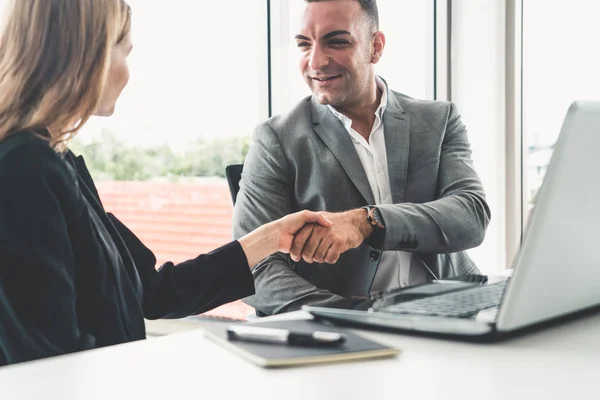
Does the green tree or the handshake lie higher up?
the green tree

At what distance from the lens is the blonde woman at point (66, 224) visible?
1.14 metres

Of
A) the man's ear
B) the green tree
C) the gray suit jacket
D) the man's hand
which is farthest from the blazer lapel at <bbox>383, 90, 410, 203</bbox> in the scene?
the green tree

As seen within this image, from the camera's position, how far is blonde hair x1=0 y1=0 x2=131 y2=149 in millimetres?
1277

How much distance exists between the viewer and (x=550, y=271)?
956mm

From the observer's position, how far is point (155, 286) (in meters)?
1.52

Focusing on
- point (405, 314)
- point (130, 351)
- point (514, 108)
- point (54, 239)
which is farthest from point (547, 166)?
point (514, 108)

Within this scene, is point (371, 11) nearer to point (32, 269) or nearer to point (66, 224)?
point (66, 224)

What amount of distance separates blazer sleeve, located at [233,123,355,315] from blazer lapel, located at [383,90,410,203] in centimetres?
30

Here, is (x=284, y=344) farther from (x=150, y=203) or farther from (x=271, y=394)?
(x=150, y=203)

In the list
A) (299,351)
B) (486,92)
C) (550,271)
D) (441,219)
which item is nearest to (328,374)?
(299,351)

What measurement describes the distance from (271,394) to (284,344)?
18cm

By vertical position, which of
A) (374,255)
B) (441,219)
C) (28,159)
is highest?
(28,159)

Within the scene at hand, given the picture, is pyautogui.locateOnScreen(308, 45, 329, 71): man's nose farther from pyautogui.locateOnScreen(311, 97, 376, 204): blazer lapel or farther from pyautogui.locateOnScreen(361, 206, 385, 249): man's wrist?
pyautogui.locateOnScreen(361, 206, 385, 249): man's wrist

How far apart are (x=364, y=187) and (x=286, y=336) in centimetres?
122
